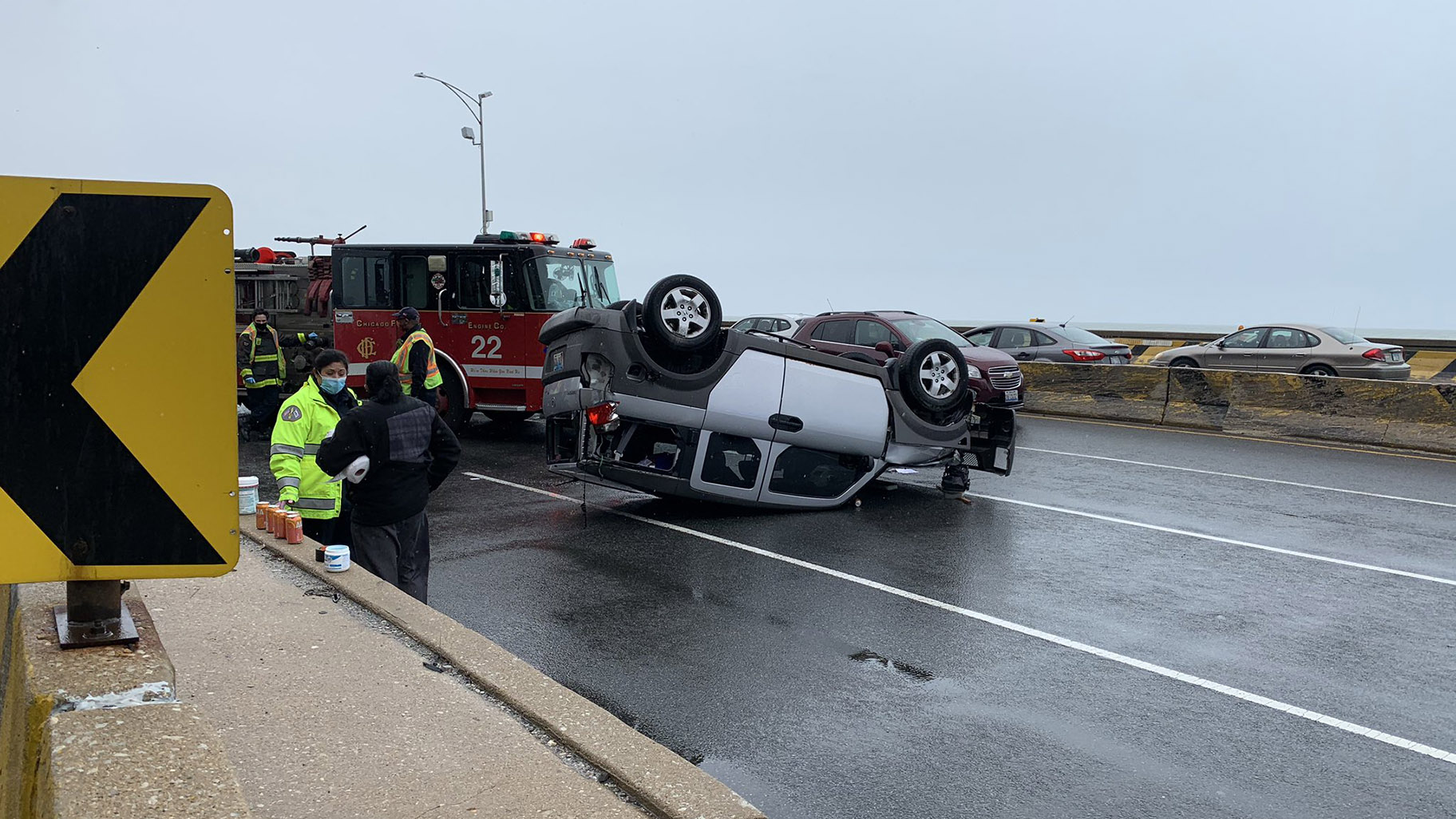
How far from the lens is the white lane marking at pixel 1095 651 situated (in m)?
5.14

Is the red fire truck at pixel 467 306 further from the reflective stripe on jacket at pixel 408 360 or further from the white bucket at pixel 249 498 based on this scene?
the white bucket at pixel 249 498

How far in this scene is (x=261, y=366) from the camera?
1491 cm

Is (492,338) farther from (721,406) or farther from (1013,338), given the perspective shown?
(1013,338)

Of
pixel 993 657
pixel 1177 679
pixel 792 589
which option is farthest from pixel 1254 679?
pixel 792 589

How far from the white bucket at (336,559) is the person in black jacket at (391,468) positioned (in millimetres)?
111

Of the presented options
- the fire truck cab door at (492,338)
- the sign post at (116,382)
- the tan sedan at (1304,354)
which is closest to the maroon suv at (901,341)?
the fire truck cab door at (492,338)

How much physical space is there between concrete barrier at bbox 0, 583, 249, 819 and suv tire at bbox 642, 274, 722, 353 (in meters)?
6.19

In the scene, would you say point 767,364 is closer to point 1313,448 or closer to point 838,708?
point 838,708

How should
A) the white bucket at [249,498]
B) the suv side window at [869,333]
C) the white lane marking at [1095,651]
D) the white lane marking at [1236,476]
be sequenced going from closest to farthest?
the white lane marking at [1095,651] < the white bucket at [249,498] < the white lane marking at [1236,476] < the suv side window at [869,333]

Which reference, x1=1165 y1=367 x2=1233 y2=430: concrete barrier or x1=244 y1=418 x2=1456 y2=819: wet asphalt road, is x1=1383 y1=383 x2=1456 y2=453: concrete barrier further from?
x1=244 y1=418 x2=1456 y2=819: wet asphalt road

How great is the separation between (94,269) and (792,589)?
5.58 metres

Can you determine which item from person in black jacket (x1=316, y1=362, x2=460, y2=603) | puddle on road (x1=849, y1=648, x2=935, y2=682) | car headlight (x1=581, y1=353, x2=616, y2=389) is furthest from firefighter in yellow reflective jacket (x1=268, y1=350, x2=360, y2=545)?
puddle on road (x1=849, y1=648, x2=935, y2=682)

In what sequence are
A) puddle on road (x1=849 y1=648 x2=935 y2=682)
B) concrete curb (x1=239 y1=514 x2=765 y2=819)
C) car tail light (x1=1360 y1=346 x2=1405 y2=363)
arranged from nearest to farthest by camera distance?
concrete curb (x1=239 y1=514 x2=765 y2=819) → puddle on road (x1=849 y1=648 x2=935 y2=682) → car tail light (x1=1360 y1=346 x2=1405 y2=363)

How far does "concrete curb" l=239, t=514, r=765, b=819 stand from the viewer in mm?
3556
